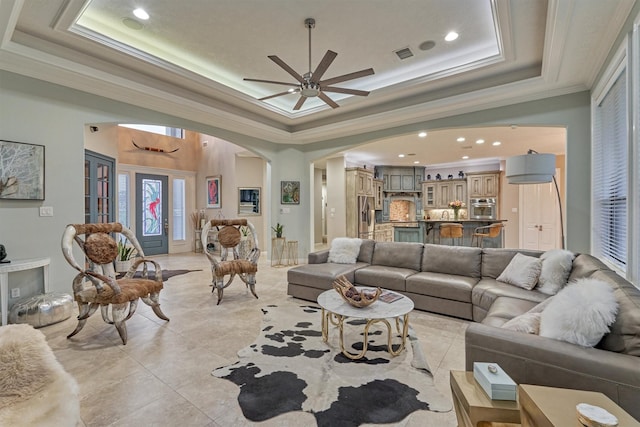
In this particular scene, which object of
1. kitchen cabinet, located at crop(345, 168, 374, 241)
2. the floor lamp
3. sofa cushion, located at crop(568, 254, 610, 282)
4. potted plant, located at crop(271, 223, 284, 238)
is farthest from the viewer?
kitchen cabinet, located at crop(345, 168, 374, 241)

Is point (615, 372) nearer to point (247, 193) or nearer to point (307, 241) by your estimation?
point (307, 241)

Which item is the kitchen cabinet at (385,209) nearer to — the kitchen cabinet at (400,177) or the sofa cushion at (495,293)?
the kitchen cabinet at (400,177)

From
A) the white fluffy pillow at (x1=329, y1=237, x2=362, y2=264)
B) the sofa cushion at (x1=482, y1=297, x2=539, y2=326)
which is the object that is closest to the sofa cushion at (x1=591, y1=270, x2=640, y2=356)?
the sofa cushion at (x1=482, y1=297, x2=539, y2=326)

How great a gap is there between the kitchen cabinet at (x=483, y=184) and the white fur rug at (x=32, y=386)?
1033cm

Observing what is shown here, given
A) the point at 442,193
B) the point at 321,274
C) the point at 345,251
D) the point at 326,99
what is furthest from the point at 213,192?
the point at 442,193

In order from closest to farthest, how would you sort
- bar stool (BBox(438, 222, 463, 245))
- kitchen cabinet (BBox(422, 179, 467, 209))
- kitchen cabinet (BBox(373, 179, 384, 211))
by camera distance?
bar stool (BBox(438, 222, 463, 245)) → kitchen cabinet (BBox(373, 179, 384, 211)) → kitchen cabinet (BBox(422, 179, 467, 209))

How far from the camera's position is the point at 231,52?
3.71 m

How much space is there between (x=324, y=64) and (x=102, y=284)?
2.99 meters

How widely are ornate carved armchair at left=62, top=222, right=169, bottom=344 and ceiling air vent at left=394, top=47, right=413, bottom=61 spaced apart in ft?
12.9

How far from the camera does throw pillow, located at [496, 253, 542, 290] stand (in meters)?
3.04

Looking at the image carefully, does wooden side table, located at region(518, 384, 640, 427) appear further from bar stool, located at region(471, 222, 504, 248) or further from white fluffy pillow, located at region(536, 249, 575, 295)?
bar stool, located at region(471, 222, 504, 248)

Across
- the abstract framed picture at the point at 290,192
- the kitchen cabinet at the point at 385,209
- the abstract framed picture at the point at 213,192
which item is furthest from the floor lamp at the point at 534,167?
the abstract framed picture at the point at 213,192

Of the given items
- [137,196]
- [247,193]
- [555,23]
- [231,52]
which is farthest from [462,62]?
[137,196]

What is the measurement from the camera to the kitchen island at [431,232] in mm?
6266
